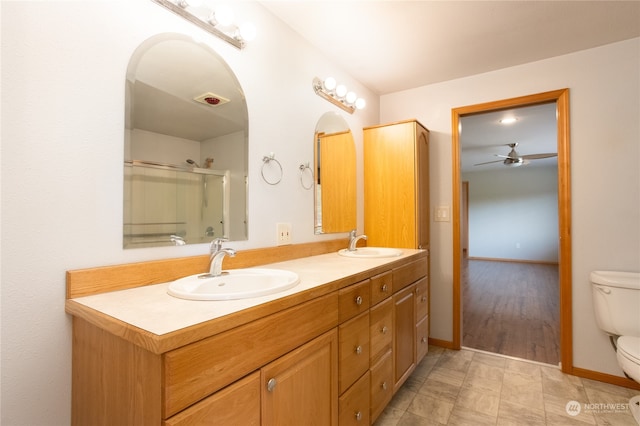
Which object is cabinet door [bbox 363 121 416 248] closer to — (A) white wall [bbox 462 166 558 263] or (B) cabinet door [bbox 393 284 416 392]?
(B) cabinet door [bbox 393 284 416 392]

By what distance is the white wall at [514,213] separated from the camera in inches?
254

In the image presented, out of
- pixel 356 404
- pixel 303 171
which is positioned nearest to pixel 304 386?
pixel 356 404

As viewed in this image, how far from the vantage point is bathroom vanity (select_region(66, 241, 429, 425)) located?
0.65m

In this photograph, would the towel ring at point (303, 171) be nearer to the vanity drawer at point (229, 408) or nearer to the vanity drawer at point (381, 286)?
the vanity drawer at point (381, 286)

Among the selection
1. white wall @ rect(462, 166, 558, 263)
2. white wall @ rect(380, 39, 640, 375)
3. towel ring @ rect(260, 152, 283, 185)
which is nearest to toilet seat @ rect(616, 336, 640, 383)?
white wall @ rect(380, 39, 640, 375)

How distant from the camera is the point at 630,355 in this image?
1502mm

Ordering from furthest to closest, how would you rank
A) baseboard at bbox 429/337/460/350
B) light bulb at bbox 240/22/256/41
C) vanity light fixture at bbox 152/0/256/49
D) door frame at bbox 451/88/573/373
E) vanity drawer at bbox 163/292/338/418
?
baseboard at bbox 429/337/460/350, door frame at bbox 451/88/573/373, light bulb at bbox 240/22/256/41, vanity light fixture at bbox 152/0/256/49, vanity drawer at bbox 163/292/338/418

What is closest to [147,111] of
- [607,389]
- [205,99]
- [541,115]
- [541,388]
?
[205,99]

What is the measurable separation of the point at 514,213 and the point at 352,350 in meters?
7.07

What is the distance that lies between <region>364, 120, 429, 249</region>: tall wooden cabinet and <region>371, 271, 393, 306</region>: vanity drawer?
79 centimetres

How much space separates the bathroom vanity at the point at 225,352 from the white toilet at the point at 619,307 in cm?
153

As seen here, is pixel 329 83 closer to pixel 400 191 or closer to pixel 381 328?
pixel 400 191

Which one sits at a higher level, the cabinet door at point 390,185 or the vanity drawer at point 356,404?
the cabinet door at point 390,185

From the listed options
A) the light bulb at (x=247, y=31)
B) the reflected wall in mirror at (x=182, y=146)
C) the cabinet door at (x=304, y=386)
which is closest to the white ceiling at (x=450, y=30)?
the light bulb at (x=247, y=31)
